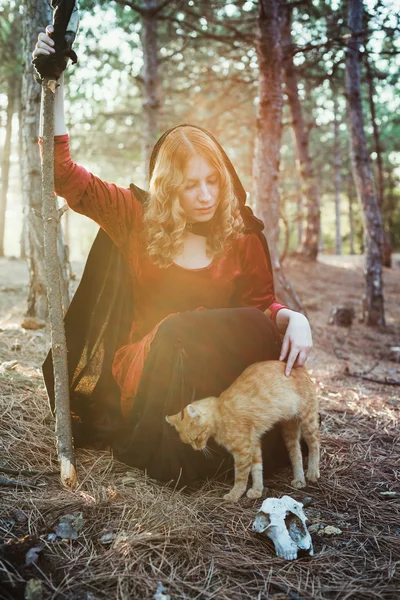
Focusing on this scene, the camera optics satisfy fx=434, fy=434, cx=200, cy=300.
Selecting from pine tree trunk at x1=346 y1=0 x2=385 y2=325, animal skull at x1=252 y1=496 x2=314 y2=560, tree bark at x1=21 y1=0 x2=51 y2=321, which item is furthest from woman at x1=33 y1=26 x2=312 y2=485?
pine tree trunk at x1=346 y1=0 x2=385 y2=325

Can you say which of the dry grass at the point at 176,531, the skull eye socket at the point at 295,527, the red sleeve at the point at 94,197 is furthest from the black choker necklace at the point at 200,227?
the skull eye socket at the point at 295,527

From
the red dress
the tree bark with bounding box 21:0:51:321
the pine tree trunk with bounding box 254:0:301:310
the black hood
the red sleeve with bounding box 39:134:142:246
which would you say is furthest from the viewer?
the pine tree trunk with bounding box 254:0:301:310

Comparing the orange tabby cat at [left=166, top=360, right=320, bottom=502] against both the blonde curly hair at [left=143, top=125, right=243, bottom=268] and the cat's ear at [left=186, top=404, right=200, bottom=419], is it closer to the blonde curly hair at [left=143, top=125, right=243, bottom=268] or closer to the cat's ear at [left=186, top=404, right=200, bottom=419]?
the cat's ear at [left=186, top=404, right=200, bottom=419]

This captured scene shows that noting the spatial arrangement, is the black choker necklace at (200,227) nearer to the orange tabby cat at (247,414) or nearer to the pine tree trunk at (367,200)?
the orange tabby cat at (247,414)

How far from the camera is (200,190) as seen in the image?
227 cm

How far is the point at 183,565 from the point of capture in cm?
158

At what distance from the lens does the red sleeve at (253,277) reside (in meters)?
2.45

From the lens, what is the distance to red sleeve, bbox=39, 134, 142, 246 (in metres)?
2.07

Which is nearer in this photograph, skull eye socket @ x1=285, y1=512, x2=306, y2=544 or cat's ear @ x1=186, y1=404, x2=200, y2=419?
skull eye socket @ x1=285, y1=512, x2=306, y2=544

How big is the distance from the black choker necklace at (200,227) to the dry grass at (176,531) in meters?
1.31

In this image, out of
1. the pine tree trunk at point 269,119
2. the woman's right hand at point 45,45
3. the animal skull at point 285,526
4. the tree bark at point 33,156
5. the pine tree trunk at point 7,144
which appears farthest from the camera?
the pine tree trunk at point 7,144

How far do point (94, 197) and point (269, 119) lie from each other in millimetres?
3512

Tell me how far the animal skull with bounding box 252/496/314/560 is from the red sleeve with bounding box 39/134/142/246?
4.89 feet

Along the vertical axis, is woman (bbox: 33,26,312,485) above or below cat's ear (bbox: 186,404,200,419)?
above
